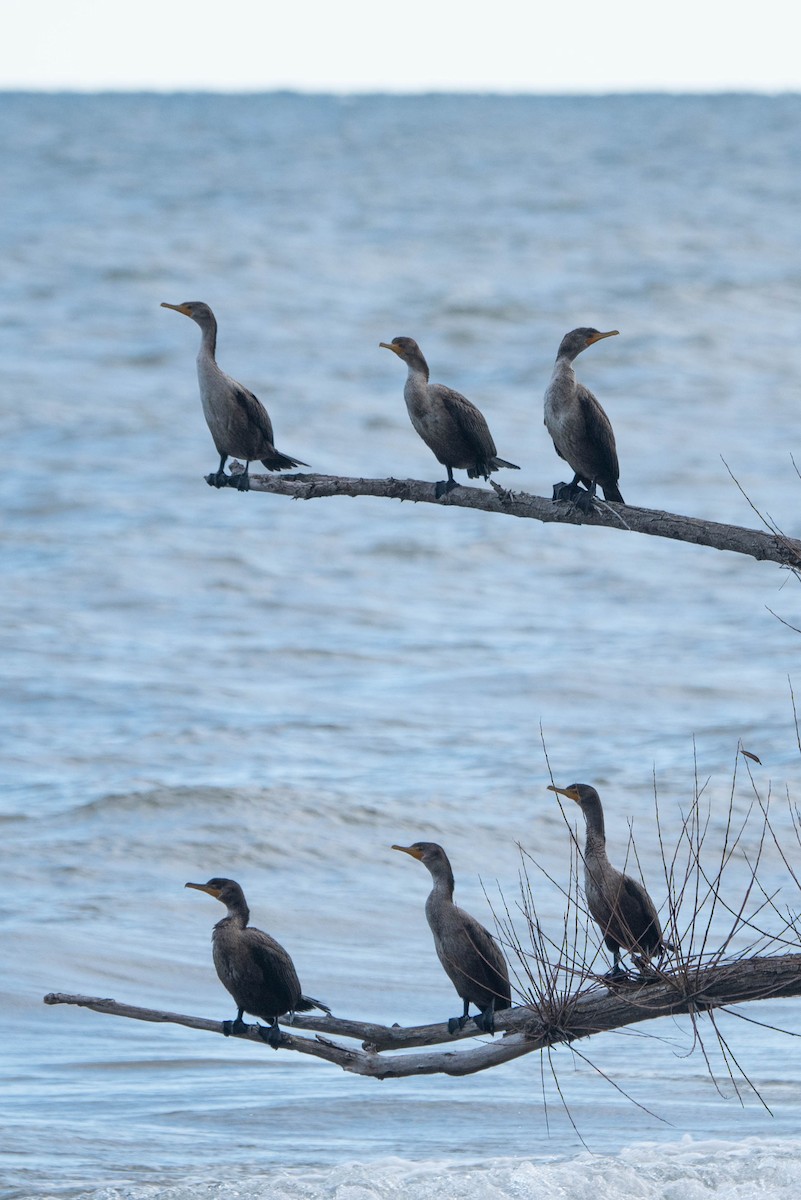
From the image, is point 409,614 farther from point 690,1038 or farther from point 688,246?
point 688,246

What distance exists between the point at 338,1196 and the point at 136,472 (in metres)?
27.8

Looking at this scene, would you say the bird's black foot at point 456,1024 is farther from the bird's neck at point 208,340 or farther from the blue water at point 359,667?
the bird's neck at point 208,340

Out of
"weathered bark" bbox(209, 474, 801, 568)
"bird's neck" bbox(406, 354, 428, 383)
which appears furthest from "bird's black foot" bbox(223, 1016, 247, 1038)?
"bird's neck" bbox(406, 354, 428, 383)

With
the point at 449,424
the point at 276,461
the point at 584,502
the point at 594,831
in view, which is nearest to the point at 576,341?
the point at 449,424

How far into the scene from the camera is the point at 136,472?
36.2m

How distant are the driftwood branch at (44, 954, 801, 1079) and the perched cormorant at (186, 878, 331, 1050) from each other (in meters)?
0.33

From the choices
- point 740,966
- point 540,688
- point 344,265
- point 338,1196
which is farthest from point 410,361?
point 344,265

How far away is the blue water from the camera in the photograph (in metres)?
10.8

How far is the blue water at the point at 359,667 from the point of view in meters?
10.8

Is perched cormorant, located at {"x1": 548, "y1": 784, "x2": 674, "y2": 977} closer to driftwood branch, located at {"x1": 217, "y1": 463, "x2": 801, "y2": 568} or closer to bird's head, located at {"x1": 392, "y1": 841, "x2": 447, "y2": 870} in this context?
bird's head, located at {"x1": 392, "y1": 841, "x2": 447, "y2": 870}

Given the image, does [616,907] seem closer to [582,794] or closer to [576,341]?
[582,794]

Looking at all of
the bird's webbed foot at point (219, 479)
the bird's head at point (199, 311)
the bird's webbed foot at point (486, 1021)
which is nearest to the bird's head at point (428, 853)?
the bird's webbed foot at point (486, 1021)

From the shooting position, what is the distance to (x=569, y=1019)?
725 centimetres

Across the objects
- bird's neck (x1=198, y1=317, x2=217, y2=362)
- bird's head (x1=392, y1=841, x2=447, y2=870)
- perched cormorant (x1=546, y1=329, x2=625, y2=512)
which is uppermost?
bird's neck (x1=198, y1=317, x2=217, y2=362)
